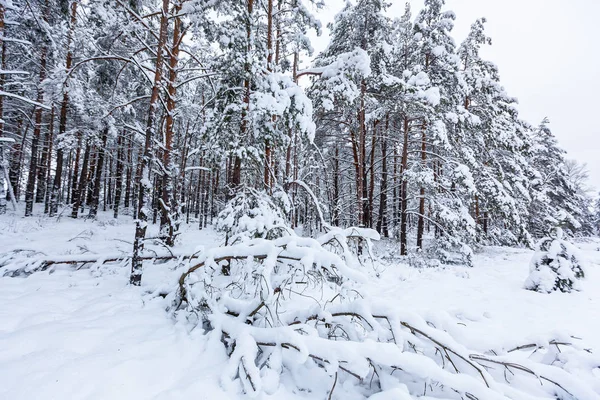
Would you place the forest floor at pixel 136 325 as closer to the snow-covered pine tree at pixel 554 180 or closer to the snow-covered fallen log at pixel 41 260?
the snow-covered fallen log at pixel 41 260

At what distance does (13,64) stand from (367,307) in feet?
65.6

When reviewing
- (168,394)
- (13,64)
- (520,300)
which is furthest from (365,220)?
(13,64)

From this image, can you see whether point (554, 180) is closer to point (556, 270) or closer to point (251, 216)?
point (556, 270)

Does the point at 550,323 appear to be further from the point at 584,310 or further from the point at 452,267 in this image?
the point at 452,267

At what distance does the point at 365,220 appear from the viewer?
1260cm


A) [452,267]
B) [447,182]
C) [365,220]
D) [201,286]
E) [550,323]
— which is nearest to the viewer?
[201,286]

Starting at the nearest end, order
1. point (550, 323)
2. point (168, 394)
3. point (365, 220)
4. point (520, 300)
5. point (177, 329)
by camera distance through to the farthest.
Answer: point (168, 394), point (177, 329), point (550, 323), point (520, 300), point (365, 220)

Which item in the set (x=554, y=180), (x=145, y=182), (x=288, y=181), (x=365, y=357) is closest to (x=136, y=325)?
(x=145, y=182)

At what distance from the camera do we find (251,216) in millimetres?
5777

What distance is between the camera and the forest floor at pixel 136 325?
2248mm

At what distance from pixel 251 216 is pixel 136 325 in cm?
290

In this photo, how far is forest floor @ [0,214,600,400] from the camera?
225 centimetres

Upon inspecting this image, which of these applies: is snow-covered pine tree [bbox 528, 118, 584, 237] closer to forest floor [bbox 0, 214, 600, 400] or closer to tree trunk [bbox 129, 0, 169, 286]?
forest floor [bbox 0, 214, 600, 400]

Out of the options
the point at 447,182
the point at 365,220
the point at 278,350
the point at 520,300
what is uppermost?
the point at 447,182
